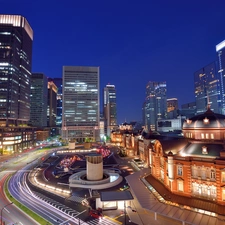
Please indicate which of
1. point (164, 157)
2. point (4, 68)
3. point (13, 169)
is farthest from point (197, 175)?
point (4, 68)

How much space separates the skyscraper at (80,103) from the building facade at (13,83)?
40964 mm

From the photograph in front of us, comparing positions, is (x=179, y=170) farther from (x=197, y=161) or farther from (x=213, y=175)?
(x=213, y=175)

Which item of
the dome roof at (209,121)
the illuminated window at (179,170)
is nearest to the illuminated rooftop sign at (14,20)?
the dome roof at (209,121)

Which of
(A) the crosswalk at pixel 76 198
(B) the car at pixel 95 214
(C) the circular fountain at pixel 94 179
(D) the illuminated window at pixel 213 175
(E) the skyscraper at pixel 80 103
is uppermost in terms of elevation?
(E) the skyscraper at pixel 80 103

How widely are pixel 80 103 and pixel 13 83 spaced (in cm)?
6943

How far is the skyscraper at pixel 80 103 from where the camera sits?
18275 centimetres

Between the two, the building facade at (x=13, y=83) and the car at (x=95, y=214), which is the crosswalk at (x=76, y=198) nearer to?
the car at (x=95, y=214)

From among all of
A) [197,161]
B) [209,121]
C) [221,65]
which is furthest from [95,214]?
[221,65]

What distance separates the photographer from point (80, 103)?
608ft

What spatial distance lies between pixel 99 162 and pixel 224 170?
35.1 meters

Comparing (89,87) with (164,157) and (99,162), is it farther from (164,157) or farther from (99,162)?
(164,157)

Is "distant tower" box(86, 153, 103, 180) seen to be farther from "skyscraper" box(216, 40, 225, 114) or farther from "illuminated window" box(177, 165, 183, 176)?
"skyscraper" box(216, 40, 225, 114)

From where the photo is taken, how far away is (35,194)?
1929 inches

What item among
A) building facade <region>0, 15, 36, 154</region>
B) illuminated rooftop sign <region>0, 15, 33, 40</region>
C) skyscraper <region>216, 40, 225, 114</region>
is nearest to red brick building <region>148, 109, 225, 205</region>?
building facade <region>0, 15, 36, 154</region>
